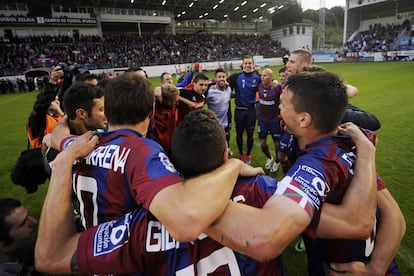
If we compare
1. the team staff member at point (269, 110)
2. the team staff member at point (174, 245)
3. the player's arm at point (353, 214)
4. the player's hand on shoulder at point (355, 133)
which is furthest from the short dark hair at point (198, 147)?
the team staff member at point (269, 110)

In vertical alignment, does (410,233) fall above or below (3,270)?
below

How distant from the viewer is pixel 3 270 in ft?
6.70

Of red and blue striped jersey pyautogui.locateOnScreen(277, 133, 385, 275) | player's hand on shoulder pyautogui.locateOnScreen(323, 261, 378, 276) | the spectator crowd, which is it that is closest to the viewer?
red and blue striped jersey pyautogui.locateOnScreen(277, 133, 385, 275)

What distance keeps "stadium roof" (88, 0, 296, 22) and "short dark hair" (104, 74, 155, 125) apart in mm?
42547

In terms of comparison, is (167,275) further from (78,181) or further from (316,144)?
(316,144)

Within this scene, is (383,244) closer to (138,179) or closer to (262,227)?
(262,227)

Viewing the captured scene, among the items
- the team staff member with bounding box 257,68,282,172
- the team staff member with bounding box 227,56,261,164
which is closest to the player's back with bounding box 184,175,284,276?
the team staff member with bounding box 257,68,282,172

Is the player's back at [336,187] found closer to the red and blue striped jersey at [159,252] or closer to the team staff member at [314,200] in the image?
the team staff member at [314,200]

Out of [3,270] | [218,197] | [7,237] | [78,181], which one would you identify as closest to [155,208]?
[218,197]

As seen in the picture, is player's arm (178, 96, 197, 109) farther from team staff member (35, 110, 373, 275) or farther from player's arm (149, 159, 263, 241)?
player's arm (149, 159, 263, 241)

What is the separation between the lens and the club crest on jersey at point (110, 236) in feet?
4.42

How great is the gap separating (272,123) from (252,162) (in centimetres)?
103

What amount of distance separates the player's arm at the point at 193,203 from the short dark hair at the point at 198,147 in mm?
54

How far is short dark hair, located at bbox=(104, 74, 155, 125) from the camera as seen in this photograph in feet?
5.47
